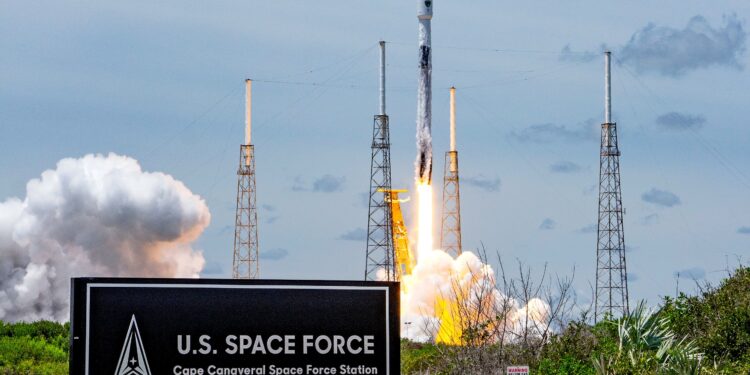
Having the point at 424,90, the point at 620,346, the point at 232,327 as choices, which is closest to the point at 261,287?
the point at 232,327

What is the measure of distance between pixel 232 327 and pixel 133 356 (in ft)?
3.79

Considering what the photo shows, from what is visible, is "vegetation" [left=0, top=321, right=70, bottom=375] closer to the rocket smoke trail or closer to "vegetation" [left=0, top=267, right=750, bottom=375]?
"vegetation" [left=0, top=267, right=750, bottom=375]

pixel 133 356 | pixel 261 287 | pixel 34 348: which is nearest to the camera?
pixel 133 356

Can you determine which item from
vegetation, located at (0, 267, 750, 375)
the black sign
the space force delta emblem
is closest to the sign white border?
the black sign

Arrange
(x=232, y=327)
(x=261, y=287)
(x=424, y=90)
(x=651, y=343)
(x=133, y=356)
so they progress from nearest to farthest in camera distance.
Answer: (x=133, y=356) → (x=232, y=327) → (x=261, y=287) → (x=651, y=343) → (x=424, y=90)

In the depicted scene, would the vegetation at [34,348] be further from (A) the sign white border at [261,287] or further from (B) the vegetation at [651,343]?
(A) the sign white border at [261,287]

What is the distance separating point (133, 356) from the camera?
41.9 ft

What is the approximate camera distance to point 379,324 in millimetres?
13211

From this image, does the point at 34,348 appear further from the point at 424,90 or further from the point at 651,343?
the point at 424,90

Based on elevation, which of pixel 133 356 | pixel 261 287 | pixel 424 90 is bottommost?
pixel 133 356

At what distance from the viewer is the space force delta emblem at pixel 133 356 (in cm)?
1273

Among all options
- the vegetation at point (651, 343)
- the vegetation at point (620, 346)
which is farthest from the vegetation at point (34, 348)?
the vegetation at point (651, 343)

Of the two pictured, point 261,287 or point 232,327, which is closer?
point 232,327

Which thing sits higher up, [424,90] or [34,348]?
[424,90]
